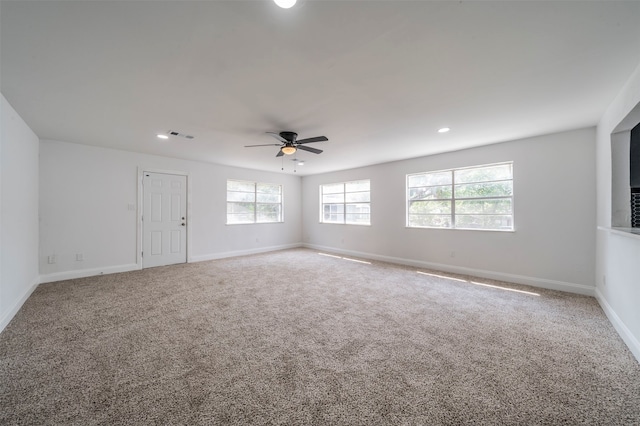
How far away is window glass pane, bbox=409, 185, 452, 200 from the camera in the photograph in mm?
5061

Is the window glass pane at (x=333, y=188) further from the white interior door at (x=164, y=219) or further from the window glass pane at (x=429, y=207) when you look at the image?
the white interior door at (x=164, y=219)

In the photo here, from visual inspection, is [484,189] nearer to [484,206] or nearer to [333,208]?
[484,206]

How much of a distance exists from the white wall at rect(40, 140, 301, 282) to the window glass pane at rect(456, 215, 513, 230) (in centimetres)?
580

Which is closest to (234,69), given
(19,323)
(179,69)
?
(179,69)

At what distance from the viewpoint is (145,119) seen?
→ 3.26 metres

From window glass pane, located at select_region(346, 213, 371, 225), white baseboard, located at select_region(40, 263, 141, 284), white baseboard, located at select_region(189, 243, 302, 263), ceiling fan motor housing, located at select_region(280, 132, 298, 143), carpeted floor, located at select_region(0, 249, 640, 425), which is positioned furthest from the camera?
window glass pane, located at select_region(346, 213, 371, 225)

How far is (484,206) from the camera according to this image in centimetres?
457

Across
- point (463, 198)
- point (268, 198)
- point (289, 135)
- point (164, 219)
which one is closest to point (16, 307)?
point (164, 219)

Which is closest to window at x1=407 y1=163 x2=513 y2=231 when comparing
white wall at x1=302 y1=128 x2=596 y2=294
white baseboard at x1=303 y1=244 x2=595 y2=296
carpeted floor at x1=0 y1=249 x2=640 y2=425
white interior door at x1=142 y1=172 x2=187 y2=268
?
white wall at x1=302 y1=128 x2=596 y2=294

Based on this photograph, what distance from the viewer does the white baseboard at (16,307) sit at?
257cm

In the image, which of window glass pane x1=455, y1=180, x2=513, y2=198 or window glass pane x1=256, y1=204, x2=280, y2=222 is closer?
window glass pane x1=455, y1=180, x2=513, y2=198

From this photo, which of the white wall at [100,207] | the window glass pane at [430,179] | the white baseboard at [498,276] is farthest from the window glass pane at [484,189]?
the white wall at [100,207]

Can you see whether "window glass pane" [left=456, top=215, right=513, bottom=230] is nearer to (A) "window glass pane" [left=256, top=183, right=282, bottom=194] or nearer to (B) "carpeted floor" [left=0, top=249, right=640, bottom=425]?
(B) "carpeted floor" [left=0, top=249, right=640, bottom=425]

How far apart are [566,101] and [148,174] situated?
710 cm
